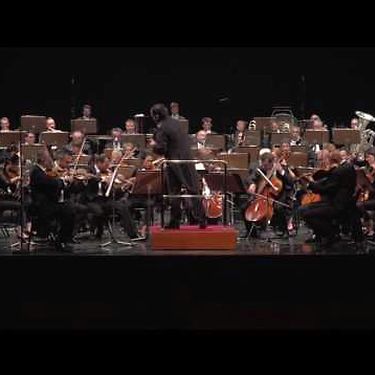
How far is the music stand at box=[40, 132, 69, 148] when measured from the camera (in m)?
9.48

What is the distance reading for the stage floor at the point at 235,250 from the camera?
7605 millimetres

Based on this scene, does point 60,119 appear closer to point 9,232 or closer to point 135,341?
point 9,232

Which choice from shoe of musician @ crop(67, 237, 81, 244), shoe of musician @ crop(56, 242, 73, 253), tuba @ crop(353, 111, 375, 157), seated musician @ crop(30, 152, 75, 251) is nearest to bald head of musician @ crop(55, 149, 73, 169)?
seated musician @ crop(30, 152, 75, 251)

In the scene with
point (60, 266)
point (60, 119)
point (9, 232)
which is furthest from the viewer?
point (60, 119)

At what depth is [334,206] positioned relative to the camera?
8.35m

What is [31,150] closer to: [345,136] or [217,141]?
[217,141]

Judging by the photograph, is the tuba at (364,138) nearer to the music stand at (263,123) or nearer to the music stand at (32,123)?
the music stand at (263,123)

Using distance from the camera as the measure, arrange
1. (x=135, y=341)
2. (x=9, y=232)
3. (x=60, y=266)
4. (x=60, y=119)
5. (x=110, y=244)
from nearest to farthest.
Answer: (x=135, y=341) → (x=60, y=266) → (x=110, y=244) → (x=9, y=232) → (x=60, y=119)

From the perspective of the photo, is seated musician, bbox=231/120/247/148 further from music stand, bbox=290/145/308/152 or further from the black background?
the black background

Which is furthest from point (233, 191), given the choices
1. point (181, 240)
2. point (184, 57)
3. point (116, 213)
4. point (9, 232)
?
point (184, 57)

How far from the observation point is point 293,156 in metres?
9.12

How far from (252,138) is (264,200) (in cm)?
154

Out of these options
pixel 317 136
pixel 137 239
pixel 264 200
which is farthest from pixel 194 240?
pixel 317 136

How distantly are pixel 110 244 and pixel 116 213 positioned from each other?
0.38 metres
